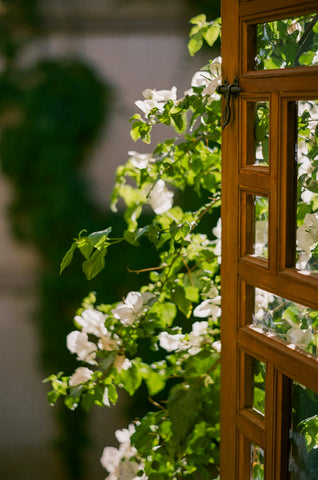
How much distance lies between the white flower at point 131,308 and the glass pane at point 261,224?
0.38 metres

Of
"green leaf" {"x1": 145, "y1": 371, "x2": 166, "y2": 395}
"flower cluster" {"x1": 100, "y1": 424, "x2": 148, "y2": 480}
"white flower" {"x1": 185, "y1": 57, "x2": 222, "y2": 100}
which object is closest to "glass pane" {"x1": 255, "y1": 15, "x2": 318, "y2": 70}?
"white flower" {"x1": 185, "y1": 57, "x2": 222, "y2": 100}

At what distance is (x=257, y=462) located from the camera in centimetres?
99

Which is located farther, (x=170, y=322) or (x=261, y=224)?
(x=170, y=322)

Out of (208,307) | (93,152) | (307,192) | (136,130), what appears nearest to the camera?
(307,192)

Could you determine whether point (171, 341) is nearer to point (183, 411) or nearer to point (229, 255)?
point (183, 411)

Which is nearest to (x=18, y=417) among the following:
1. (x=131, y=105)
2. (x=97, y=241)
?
(x=131, y=105)

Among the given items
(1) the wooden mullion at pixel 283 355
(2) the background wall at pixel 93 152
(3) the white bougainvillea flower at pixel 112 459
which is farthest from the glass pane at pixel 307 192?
(2) the background wall at pixel 93 152

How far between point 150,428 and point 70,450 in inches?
78.4

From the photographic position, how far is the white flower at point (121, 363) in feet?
4.27

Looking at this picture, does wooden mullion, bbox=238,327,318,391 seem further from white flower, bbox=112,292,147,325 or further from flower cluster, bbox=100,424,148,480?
flower cluster, bbox=100,424,148,480

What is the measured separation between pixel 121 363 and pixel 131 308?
126 millimetres

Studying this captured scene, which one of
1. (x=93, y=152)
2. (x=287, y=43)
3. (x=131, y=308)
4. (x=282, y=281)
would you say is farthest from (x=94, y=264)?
(x=93, y=152)

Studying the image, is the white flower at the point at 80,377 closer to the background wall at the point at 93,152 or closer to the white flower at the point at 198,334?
the white flower at the point at 198,334

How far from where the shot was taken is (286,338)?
89 centimetres
